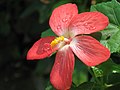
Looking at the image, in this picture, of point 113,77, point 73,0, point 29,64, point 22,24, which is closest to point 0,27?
point 22,24

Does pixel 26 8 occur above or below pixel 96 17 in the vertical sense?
below

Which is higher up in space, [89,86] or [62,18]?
[62,18]

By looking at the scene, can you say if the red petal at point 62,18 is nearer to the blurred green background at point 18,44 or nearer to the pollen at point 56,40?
the pollen at point 56,40

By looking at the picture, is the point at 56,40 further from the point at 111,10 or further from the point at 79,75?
the point at 79,75

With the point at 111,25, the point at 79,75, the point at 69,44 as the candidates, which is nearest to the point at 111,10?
the point at 111,25

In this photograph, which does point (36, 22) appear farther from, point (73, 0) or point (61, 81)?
point (61, 81)

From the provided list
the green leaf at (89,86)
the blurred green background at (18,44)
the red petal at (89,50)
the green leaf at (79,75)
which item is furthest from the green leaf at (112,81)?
the blurred green background at (18,44)

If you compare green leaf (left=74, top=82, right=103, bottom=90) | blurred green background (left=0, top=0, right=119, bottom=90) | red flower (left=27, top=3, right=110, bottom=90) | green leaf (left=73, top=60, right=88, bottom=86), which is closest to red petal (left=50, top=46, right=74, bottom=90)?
red flower (left=27, top=3, right=110, bottom=90)
